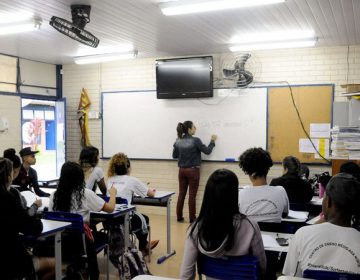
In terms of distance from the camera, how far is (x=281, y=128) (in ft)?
20.5

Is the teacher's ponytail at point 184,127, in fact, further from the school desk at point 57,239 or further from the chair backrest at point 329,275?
the chair backrest at point 329,275

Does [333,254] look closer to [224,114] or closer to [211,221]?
[211,221]

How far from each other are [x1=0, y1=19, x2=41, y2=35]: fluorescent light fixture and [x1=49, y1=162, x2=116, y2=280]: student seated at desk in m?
1.96

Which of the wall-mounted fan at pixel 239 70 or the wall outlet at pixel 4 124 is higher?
the wall-mounted fan at pixel 239 70

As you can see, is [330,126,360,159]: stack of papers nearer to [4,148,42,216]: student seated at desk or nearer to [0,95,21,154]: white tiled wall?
[4,148,42,216]: student seated at desk

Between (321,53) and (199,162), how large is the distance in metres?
2.51

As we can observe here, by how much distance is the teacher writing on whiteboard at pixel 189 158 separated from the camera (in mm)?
6465

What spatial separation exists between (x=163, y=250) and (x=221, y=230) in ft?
10.6

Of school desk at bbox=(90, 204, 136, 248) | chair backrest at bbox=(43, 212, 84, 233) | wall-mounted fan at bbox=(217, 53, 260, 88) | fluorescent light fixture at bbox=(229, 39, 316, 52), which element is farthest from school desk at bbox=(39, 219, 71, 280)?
wall-mounted fan at bbox=(217, 53, 260, 88)

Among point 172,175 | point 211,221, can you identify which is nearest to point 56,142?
point 172,175

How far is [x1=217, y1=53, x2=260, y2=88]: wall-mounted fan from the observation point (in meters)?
6.38

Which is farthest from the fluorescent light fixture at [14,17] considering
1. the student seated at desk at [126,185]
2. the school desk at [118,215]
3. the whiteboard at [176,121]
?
the whiteboard at [176,121]

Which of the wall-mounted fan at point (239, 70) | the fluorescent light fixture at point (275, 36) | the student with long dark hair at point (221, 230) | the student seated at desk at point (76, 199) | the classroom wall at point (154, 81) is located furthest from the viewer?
the wall-mounted fan at point (239, 70)

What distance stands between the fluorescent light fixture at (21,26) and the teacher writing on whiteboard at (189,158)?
2719 mm
